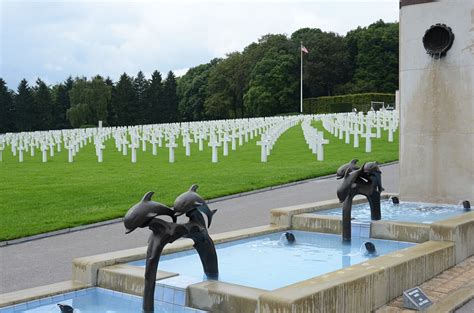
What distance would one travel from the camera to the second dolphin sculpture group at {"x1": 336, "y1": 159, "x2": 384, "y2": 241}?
26.1 ft

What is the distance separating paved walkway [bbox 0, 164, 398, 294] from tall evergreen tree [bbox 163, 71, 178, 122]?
240 feet

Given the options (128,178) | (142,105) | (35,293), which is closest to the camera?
(35,293)

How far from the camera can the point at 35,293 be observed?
18.7 ft

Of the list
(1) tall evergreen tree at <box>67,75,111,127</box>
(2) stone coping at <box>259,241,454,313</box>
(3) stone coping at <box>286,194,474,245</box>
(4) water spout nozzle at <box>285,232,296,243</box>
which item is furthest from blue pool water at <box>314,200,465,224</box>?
(1) tall evergreen tree at <box>67,75,111,127</box>

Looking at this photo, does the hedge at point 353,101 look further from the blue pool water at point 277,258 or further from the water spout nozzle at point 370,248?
the water spout nozzle at point 370,248

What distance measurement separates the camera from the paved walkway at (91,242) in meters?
7.49

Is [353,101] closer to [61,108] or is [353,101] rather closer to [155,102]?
[155,102]

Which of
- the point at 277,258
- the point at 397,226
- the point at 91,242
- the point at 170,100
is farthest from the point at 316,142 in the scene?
the point at 170,100

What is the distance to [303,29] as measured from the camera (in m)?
86.6

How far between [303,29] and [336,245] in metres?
81.1

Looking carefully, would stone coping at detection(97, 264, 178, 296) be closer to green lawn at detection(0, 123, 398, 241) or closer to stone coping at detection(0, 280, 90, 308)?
stone coping at detection(0, 280, 90, 308)

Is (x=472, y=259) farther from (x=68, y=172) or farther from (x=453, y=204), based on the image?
(x=68, y=172)

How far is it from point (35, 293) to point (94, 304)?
21.2 inches

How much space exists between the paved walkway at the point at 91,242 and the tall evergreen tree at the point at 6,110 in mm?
67421
